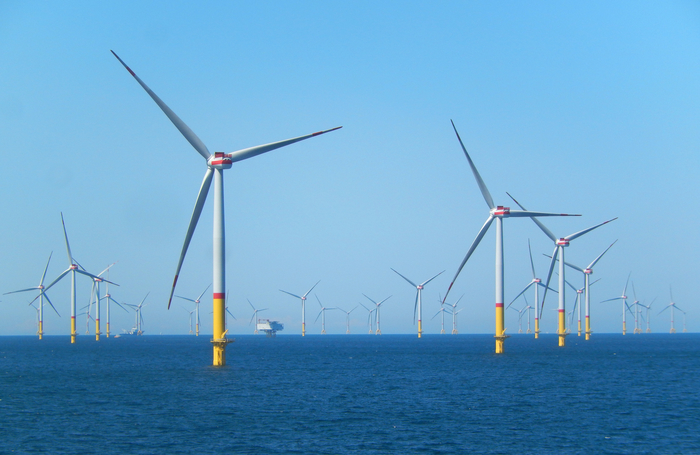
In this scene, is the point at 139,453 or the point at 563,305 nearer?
the point at 139,453

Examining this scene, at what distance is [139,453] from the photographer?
46.6m

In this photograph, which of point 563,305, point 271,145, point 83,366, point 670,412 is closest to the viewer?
point 670,412

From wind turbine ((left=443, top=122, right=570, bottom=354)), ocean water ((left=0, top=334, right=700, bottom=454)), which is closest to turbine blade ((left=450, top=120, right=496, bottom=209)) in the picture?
wind turbine ((left=443, top=122, right=570, bottom=354))

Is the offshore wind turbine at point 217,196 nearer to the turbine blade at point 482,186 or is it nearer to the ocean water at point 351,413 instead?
the ocean water at point 351,413

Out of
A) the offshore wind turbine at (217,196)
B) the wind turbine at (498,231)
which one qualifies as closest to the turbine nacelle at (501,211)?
the wind turbine at (498,231)

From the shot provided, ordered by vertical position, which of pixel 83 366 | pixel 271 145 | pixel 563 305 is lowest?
pixel 83 366

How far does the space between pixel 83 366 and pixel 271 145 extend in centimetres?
6590

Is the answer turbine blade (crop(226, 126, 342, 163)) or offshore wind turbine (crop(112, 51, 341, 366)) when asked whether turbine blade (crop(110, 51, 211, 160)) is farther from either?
turbine blade (crop(226, 126, 342, 163))

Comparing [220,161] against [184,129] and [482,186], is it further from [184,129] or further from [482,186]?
[482,186]

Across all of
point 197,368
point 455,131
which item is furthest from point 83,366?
point 455,131

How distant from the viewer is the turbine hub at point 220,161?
88.6 metres

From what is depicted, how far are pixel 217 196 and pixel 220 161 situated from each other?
471cm

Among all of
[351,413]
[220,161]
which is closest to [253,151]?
[220,161]

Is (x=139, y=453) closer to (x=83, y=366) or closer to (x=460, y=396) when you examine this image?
(x=460, y=396)
